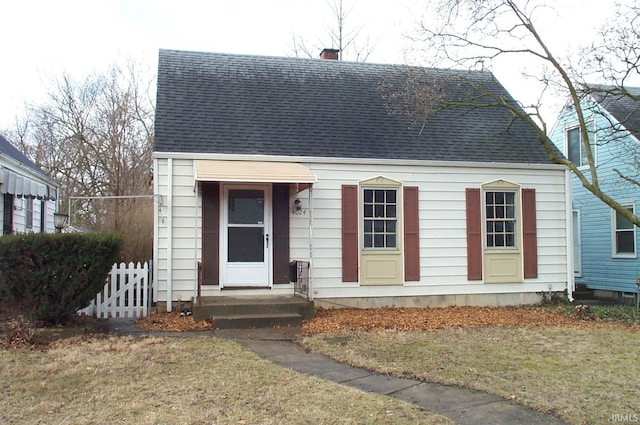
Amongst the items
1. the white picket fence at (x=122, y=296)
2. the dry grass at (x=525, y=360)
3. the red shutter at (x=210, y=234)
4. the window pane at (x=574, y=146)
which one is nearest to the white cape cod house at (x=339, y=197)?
the red shutter at (x=210, y=234)

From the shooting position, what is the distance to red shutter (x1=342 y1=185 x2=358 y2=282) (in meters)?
10.5

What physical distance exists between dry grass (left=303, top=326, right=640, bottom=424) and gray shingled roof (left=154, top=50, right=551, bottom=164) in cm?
Answer: 420

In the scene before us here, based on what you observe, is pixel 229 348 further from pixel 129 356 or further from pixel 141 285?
pixel 141 285

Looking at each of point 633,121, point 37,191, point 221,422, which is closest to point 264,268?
point 37,191

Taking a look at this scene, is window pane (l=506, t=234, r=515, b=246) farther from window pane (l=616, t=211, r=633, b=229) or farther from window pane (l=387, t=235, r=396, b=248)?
window pane (l=616, t=211, r=633, b=229)

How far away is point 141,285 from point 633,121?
40.3 feet

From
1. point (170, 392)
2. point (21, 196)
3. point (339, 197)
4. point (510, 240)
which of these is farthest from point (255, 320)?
point (21, 196)

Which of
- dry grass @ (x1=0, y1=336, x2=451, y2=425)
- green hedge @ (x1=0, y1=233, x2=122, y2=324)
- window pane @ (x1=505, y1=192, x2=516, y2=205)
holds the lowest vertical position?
dry grass @ (x1=0, y1=336, x2=451, y2=425)

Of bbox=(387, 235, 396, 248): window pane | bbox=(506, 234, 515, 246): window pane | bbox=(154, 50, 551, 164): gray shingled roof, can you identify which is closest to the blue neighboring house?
bbox=(154, 50, 551, 164): gray shingled roof

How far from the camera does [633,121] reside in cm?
1320

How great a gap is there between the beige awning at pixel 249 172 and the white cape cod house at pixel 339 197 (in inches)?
1.4

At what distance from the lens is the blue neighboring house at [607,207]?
1415cm

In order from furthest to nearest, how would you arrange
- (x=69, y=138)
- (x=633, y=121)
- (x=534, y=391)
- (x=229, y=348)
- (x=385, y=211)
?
(x=69, y=138), (x=633, y=121), (x=385, y=211), (x=229, y=348), (x=534, y=391)

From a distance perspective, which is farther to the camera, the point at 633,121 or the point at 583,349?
the point at 633,121
